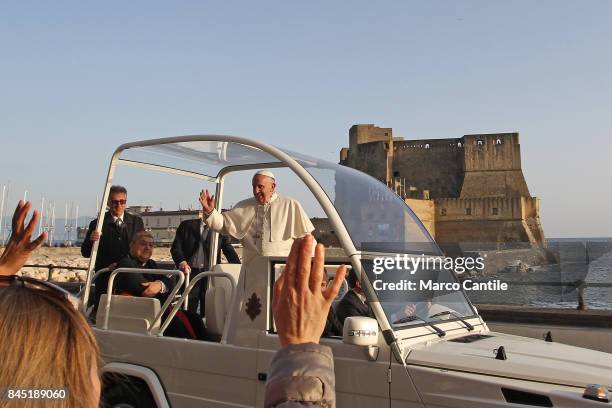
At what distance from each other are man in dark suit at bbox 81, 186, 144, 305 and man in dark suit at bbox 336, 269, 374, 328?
2791 mm

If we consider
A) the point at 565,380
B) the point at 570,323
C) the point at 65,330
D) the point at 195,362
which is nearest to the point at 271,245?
the point at 195,362

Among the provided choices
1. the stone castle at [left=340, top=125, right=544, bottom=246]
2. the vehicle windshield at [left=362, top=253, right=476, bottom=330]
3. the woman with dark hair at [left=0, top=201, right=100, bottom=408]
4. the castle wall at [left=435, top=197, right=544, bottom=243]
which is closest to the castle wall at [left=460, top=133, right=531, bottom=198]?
the stone castle at [left=340, top=125, right=544, bottom=246]

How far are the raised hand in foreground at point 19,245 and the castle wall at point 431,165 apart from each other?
2905 inches

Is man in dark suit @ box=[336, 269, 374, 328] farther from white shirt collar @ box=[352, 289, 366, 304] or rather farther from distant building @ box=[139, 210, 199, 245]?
distant building @ box=[139, 210, 199, 245]

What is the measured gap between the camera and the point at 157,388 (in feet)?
13.4

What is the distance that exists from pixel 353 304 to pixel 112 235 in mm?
3192

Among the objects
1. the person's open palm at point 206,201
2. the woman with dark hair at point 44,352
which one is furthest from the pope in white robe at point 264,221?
the woman with dark hair at point 44,352

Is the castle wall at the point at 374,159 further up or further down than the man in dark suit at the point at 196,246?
further up

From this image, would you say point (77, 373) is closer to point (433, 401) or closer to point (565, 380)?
point (433, 401)

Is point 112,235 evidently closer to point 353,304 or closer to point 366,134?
point 353,304

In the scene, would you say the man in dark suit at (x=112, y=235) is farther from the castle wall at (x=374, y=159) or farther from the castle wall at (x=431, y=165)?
the castle wall at (x=431, y=165)

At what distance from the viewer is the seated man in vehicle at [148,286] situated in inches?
178

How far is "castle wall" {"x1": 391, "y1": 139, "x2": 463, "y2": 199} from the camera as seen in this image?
7450cm

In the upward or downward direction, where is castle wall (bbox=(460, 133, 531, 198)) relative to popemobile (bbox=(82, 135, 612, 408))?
upward
